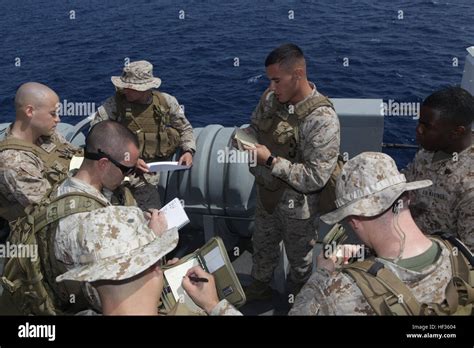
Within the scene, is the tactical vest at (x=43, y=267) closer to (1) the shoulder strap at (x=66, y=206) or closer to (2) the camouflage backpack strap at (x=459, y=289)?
(1) the shoulder strap at (x=66, y=206)

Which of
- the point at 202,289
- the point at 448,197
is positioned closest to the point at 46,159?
the point at 202,289

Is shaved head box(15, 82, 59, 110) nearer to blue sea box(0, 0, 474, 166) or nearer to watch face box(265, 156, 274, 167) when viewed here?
watch face box(265, 156, 274, 167)

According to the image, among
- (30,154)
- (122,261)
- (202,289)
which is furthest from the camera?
(30,154)

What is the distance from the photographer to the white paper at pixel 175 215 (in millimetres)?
3678

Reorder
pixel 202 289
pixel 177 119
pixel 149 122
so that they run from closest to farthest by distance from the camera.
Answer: pixel 202 289
pixel 149 122
pixel 177 119

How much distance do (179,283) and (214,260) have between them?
0.25 m

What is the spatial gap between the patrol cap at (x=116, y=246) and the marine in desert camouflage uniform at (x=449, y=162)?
184 centimetres

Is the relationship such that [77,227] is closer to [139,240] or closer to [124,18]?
[139,240]

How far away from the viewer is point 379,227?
2.64m

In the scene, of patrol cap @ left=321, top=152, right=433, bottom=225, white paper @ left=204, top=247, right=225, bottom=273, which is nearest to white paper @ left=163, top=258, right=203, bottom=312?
white paper @ left=204, top=247, right=225, bottom=273

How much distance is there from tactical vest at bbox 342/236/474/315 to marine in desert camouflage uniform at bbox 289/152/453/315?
42 mm

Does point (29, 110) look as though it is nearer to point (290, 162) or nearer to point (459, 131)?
point (290, 162)

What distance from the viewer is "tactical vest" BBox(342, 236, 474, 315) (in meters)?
2.37

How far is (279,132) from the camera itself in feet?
14.2
